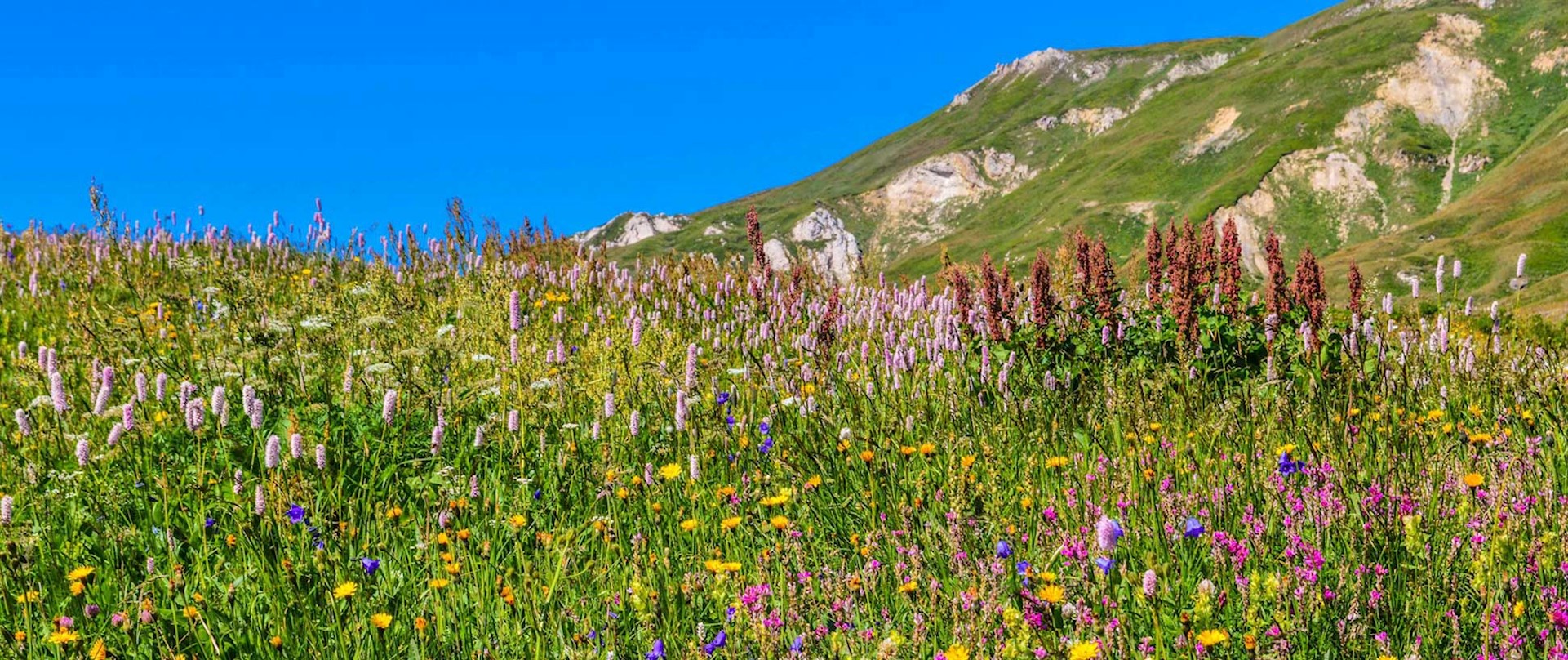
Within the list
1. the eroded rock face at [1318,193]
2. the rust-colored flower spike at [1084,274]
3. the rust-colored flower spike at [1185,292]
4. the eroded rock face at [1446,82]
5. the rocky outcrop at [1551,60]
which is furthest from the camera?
the eroded rock face at [1446,82]

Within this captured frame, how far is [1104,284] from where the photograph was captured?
265 inches

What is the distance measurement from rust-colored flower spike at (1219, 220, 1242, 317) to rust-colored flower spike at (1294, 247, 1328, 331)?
471 mm

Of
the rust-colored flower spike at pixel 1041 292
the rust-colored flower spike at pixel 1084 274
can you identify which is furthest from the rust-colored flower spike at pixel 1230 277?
the rust-colored flower spike at pixel 1041 292

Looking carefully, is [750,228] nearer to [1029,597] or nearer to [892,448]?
[892,448]

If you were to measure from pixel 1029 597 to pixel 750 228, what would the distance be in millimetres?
5210

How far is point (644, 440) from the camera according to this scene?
543 centimetres

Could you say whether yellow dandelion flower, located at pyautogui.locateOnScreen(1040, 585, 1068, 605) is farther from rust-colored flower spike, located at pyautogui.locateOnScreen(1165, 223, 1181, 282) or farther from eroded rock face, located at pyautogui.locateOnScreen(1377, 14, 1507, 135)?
eroded rock face, located at pyautogui.locateOnScreen(1377, 14, 1507, 135)

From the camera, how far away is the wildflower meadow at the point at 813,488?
2.94m

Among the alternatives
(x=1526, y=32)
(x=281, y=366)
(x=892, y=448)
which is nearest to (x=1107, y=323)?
(x=892, y=448)

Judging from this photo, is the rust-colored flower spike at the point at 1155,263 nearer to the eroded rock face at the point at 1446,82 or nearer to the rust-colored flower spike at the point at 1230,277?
the rust-colored flower spike at the point at 1230,277

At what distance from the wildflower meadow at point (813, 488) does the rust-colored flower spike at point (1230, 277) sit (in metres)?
0.03

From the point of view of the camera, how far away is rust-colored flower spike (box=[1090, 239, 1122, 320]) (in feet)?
22.1

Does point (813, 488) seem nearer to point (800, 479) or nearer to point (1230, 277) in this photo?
point (800, 479)

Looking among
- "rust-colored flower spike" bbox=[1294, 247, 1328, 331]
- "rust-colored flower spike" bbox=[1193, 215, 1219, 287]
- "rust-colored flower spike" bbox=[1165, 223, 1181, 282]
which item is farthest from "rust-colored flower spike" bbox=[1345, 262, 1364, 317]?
"rust-colored flower spike" bbox=[1165, 223, 1181, 282]
